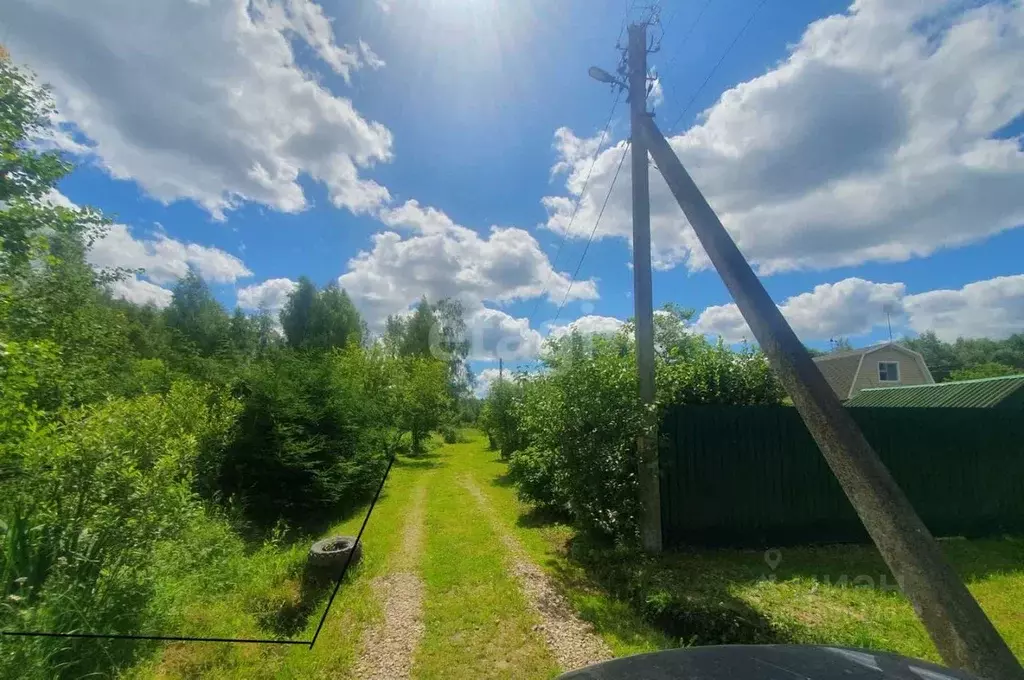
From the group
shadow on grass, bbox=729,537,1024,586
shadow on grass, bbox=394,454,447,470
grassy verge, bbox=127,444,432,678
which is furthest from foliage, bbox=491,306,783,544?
shadow on grass, bbox=394,454,447,470

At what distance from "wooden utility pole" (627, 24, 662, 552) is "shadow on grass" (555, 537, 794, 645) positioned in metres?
0.52

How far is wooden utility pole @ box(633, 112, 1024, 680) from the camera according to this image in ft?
7.57

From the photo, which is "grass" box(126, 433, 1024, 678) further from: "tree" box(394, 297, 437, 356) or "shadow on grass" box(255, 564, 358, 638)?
"tree" box(394, 297, 437, 356)

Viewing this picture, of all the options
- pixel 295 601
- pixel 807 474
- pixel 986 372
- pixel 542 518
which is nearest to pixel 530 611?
pixel 295 601

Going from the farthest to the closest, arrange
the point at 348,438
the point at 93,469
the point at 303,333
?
the point at 303,333
the point at 348,438
the point at 93,469

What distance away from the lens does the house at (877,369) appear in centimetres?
2359

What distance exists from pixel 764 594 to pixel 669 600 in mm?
1128

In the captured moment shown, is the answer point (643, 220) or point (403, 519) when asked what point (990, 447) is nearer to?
point (643, 220)

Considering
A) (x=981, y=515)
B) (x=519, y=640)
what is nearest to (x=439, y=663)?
(x=519, y=640)

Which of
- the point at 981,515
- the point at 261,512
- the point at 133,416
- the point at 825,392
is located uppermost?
the point at 825,392

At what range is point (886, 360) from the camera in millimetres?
24188

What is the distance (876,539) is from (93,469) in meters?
6.64

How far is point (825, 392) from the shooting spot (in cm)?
292

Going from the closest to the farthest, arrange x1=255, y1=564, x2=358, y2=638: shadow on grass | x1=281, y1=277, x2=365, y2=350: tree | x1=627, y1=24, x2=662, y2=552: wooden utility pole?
Result: x1=255, y1=564, x2=358, y2=638: shadow on grass → x1=627, y1=24, x2=662, y2=552: wooden utility pole → x1=281, y1=277, x2=365, y2=350: tree
